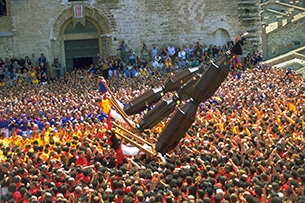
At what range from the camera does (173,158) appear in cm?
1241

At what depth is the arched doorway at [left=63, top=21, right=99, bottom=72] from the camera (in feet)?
104

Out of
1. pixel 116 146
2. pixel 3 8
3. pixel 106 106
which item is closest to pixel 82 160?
pixel 116 146

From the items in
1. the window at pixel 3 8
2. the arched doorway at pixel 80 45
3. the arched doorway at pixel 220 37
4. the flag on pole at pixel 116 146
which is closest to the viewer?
the flag on pole at pixel 116 146

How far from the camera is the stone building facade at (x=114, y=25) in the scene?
3083cm

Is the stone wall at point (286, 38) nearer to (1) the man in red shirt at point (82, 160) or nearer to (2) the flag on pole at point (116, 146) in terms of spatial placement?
(2) the flag on pole at point (116, 146)

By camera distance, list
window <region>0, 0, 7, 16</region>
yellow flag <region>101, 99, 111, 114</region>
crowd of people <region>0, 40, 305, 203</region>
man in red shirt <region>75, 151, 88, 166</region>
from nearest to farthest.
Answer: crowd of people <region>0, 40, 305, 203</region> → man in red shirt <region>75, 151, 88, 166</region> → yellow flag <region>101, 99, 111, 114</region> → window <region>0, 0, 7, 16</region>

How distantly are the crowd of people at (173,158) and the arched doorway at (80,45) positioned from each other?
458 inches

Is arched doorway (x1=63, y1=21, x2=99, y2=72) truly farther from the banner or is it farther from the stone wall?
the stone wall

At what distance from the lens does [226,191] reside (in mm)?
9820

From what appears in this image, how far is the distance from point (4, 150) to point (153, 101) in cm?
402

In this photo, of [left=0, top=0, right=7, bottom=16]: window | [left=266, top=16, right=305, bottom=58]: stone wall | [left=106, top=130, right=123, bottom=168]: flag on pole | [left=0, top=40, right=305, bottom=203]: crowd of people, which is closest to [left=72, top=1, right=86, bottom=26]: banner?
[left=0, top=0, right=7, bottom=16]: window

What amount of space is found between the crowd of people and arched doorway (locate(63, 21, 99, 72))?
11.6 meters

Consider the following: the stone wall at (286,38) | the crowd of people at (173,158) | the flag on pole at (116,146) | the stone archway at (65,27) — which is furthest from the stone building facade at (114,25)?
the flag on pole at (116,146)

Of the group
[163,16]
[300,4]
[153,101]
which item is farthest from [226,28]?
[153,101]
